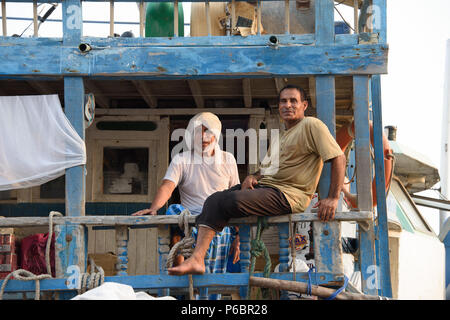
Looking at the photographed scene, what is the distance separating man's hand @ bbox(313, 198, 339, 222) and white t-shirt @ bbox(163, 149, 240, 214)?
120 cm

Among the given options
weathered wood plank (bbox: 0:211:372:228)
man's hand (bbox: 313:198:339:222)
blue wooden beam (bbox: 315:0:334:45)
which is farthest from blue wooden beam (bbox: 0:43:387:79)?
weathered wood plank (bbox: 0:211:372:228)

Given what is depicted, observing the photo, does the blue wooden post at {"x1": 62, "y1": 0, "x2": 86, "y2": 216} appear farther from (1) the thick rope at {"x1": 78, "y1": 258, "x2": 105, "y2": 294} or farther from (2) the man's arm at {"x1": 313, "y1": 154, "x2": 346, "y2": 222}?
(2) the man's arm at {"x1": 313, "y1": 154, "x2": 346, "y2": 222}

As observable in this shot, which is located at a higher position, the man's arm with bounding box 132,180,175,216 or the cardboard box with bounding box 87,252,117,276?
the man's arm with bounding box 132,180,175,216

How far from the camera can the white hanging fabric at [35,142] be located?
19.1 ft

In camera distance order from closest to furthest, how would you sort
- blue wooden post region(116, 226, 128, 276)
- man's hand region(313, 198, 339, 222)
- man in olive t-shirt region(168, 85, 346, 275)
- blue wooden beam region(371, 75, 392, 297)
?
man in olive t-shirt region(168, 85, 346, 275) < man's hand region(313, 198, 339, 222) < blue wooden post region(116, 226, 128, 276) < blue wooden beam region(371, 75, 392, 297)

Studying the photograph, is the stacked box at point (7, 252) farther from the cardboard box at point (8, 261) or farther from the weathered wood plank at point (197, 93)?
the weathered wood plank at point (197, 93)

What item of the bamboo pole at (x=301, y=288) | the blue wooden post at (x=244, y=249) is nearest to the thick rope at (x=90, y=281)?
the blue wooden post at (x=244, y=249)

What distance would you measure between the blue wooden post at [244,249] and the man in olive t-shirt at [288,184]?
270 millimetres

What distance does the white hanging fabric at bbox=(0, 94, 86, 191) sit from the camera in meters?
5.83

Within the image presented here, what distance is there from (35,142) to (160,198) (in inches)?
52.4

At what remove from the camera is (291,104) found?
219 inches

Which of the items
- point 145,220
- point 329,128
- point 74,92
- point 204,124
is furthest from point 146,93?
point 329,128
